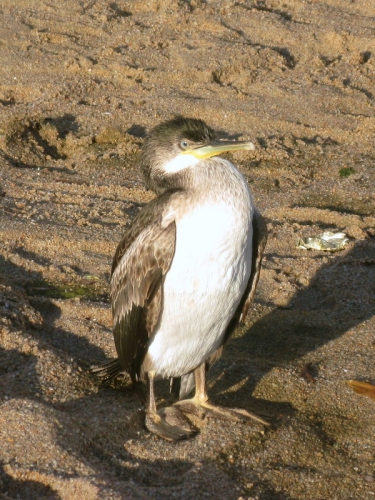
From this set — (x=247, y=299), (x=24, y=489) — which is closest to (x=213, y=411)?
(x=247, y=299)

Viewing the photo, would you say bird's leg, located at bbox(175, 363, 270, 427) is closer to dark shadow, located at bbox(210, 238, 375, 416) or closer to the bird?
the bird

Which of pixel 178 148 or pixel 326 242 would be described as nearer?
pixel 178 148

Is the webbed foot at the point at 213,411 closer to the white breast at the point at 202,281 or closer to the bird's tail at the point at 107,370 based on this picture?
the white breast at the point at 202,281

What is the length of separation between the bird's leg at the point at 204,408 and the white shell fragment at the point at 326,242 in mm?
1939

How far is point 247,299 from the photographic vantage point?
5.22 metres

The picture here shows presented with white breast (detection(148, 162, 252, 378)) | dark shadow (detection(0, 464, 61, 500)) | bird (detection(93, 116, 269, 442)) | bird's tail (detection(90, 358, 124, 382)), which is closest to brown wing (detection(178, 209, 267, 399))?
bird (detection(93, 116, 269, 442))

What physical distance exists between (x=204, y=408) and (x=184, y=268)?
943mm

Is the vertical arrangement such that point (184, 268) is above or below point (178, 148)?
below

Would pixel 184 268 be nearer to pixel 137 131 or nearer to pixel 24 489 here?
pixel 24 489

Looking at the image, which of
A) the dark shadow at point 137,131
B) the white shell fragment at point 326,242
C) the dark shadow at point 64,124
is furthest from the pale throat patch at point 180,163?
the dark shadow at point 64,124

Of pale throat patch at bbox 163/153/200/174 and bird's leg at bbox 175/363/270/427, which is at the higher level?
pale throat patch at bbox 163/153/200/174

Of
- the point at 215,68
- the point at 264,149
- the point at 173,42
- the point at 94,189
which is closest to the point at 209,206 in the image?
the point at 94,189

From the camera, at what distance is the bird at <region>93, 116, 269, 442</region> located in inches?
183

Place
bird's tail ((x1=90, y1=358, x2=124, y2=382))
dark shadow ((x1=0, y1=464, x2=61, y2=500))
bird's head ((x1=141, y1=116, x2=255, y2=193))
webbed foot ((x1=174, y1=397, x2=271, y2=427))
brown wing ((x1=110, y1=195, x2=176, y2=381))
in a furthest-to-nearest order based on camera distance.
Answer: bird's tail ((x1=90, y1=358, x2=124, y2=382))
webbed foot ((x1=174, y1=397, x2=271, y2=427))
bird's head ((x1=141, y1=116, x2=255, y2=193))
brown wing ((x1=110, y1=195, x2=176, y2=381))
dark shadow ((x1=0, y1=464, x2=61, y2=500))
